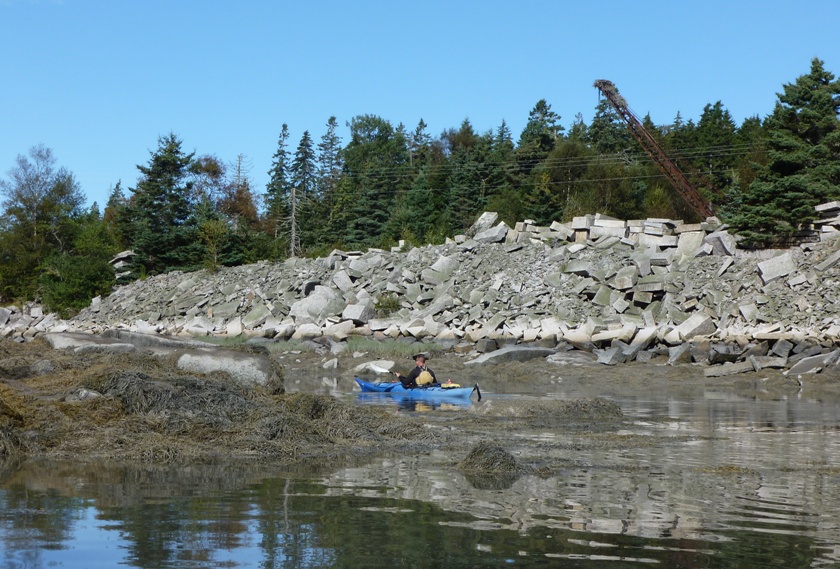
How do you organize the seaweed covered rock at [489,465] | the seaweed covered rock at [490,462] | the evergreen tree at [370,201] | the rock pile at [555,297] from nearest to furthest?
the seaweed covered rock at [489,465], the seaweed covered rock at [490,462], the rock pile at [555,297], the evergreen tree at [370,201]

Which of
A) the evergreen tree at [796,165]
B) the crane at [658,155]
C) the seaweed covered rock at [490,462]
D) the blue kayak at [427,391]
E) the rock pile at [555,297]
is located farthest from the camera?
the crane at [658,155]

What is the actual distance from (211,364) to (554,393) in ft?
36.6

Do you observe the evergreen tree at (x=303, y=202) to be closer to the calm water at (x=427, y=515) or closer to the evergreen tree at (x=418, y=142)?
the evergreen tree at (x=418, y=142)

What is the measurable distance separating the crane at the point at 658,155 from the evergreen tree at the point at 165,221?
2883 cm

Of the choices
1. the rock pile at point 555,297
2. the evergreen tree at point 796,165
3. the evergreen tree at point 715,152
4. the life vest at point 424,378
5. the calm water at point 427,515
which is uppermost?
the evergreen tree at point 715,152

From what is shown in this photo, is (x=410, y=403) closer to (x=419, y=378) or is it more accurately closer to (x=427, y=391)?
(x=427, y=391)

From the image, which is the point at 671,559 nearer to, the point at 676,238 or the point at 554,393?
the point at 554,393

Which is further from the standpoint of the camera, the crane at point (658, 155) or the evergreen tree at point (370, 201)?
the evergreen tree at point (370, 201)

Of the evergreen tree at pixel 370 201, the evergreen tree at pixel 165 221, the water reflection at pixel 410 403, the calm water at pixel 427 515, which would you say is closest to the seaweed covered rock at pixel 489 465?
the calm water at pixel 427 515

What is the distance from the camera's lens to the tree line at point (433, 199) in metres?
45.0

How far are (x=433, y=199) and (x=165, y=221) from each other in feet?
91.0

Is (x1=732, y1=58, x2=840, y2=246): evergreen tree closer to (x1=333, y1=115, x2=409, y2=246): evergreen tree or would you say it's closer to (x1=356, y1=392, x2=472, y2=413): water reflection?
(x1=356, y1=392, x2=472, y2=413): water reflection

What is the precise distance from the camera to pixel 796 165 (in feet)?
147

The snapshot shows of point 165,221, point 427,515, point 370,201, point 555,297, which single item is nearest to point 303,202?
point 370,201
